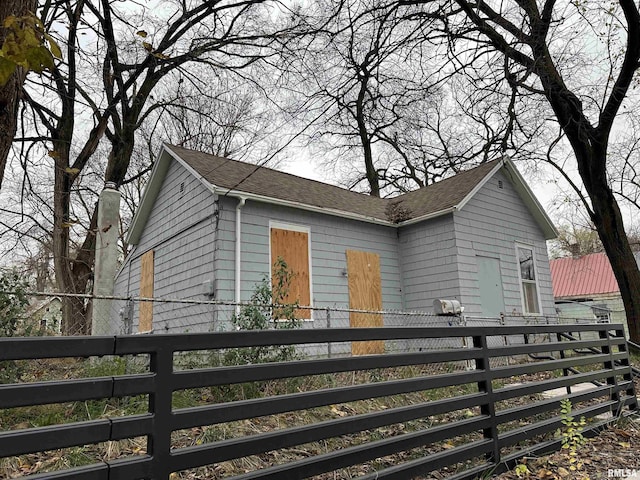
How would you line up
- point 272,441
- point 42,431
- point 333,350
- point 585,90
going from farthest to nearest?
point 585,90
point 333,350
point 272,441
point 42,431

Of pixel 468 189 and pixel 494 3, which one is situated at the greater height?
pixel 494 3

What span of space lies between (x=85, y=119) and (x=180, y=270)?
6133 mm

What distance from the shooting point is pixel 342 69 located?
6098 millimetres

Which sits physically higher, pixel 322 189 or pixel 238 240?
pixel 322 189

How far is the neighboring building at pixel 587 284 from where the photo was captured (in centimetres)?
2077

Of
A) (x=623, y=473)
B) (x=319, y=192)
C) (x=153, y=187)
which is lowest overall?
(x=623, y=473)

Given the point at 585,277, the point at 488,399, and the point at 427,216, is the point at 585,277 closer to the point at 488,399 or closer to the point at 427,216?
the point at 427,216

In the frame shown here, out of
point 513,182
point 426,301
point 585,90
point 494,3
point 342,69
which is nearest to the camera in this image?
point 342,69

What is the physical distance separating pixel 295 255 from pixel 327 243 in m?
0.88

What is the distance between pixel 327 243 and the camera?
29.6 ft

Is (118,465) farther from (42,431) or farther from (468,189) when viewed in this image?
(468,189)

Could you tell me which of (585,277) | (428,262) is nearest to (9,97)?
(428,262)

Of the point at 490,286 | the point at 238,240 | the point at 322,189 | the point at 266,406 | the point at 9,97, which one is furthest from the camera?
the point at 322,189

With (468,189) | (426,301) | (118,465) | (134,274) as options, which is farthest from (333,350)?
(118,465)
